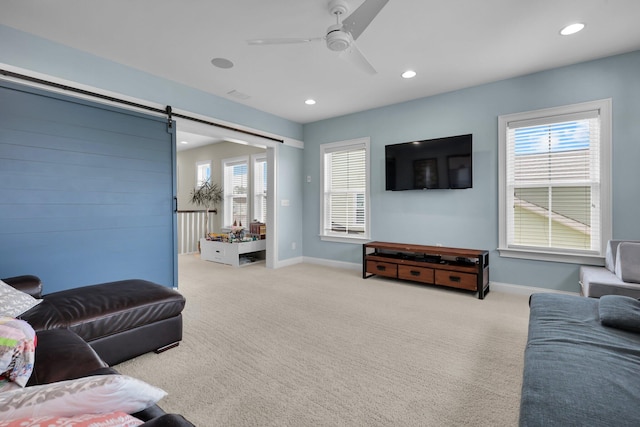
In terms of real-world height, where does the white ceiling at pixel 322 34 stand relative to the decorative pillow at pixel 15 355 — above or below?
above

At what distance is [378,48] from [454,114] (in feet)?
5.76

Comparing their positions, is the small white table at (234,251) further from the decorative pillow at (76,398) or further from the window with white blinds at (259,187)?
the decorative pillow at (76,398)

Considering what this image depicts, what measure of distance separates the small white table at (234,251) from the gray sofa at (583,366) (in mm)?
4736

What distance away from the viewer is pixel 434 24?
2684 mm

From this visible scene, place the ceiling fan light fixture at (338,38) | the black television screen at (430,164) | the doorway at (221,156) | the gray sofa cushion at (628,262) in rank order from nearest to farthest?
the ceiling fan light fixture at (338,38), the gray sofa cushion at (628,262), the black television screen at (430,164), the doorway at (221,156)

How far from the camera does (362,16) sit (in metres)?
2.05

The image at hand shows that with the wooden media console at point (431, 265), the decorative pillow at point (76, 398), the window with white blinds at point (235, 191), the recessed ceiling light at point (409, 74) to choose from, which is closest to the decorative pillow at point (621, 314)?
the wooden media console at point (431, 265)

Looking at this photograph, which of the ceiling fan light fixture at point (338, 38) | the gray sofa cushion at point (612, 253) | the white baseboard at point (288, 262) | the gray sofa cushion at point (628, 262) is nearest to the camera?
the ceiling fan light fixture at point (338, 38)

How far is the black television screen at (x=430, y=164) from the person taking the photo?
408cm

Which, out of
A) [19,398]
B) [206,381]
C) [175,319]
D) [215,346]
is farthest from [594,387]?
[175,319]

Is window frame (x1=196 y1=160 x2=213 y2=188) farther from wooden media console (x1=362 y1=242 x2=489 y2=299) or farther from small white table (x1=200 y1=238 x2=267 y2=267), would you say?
wooden media console (x1=362 y1=242 x2=489 y2=299)

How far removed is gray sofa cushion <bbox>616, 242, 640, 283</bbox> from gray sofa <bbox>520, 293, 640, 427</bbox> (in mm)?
1200

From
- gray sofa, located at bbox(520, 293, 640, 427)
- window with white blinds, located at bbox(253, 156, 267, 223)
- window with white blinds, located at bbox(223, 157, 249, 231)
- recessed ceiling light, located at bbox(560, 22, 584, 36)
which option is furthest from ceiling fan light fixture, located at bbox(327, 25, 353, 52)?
window with white blinds, located at bbox(223, 157, 249, 231)

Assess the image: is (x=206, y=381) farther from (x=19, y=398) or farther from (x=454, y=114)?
(x=454, y=114)
